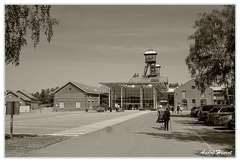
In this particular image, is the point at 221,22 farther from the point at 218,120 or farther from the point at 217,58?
the point at 218,120

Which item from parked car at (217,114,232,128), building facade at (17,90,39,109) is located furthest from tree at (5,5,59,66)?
building facade at (17,90,39,109)

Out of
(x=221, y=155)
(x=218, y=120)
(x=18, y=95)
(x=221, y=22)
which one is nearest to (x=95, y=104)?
(x=18, y=95)

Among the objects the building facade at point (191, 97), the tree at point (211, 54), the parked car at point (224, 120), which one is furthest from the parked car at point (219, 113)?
the building facade at point (191, 97)

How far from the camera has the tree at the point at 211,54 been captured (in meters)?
33.8

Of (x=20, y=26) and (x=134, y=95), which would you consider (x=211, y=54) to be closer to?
(x=20, y=26)

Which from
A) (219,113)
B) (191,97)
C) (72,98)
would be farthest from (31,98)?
(219,113)

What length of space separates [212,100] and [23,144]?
68795 millimetres

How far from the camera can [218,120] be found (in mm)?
24109

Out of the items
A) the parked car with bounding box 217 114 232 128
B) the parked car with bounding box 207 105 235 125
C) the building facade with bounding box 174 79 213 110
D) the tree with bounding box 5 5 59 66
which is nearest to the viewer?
the tree with bounding box 5 5 59 66

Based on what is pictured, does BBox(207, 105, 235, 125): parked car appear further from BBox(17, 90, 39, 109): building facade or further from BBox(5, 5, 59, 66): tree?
BBox(17, 90, 39, 109): building facade

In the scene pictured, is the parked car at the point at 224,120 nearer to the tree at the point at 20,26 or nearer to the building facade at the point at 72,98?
the tree at the point at 20,26

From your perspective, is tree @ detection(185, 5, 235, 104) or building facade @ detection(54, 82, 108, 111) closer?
tree @ detection(185, 5, 235, 104)

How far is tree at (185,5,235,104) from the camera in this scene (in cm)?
3381

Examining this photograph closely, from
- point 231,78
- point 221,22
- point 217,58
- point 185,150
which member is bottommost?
point 185,150
